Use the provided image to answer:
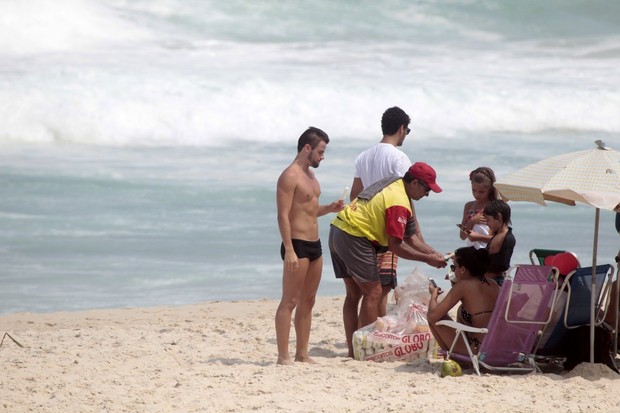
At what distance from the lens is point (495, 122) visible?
26.0 meters

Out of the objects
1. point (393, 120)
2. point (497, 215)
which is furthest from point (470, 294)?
point (393, 120)

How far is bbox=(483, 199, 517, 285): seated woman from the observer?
657cm

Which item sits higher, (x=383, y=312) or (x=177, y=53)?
(x=177, y=53)

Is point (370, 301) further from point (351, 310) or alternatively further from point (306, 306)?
point (306, 306)

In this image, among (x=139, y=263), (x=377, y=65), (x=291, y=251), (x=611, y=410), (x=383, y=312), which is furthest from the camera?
(x=377, y=65)

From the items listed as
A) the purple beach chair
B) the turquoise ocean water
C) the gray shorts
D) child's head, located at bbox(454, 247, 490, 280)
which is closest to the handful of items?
the gray shorts

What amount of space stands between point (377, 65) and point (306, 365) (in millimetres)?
21820

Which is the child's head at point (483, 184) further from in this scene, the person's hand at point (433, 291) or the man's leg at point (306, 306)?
the man's leg at point (306, 306)

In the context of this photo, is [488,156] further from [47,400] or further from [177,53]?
[47,400]

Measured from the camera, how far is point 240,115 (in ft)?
81.4

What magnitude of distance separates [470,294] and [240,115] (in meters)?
18.6

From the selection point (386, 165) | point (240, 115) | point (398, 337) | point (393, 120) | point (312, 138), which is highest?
point (240, 115)

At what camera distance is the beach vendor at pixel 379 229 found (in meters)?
6.76

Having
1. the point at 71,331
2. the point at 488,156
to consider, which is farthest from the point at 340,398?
the point at 488,156
